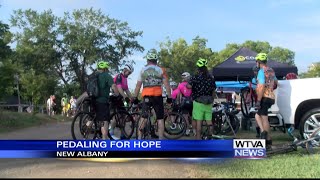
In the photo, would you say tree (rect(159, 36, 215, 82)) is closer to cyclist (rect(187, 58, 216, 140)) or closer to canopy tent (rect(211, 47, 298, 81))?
canopy tent (rect(211, 47, 298, 81))

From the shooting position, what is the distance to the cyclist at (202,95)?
949 centimetres

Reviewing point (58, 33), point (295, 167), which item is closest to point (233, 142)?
point (295, 167)

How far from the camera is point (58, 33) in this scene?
49.5m

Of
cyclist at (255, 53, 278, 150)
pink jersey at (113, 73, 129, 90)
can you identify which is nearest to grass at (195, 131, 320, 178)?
cyclist at (255, 53, 278, 150)

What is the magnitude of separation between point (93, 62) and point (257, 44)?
42.1 metres

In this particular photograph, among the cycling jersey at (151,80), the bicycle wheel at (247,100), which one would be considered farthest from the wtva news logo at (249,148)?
the bicycle wheel at (247,100)

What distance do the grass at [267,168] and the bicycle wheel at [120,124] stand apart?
141 inches

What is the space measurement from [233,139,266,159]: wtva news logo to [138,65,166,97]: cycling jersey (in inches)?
102

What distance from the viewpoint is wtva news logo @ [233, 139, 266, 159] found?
22.6 feet

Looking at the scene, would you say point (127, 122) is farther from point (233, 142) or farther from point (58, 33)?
point (58, 33)

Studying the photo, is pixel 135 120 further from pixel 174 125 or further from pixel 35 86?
pixel 35 86

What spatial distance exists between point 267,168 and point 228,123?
485 centimetres
